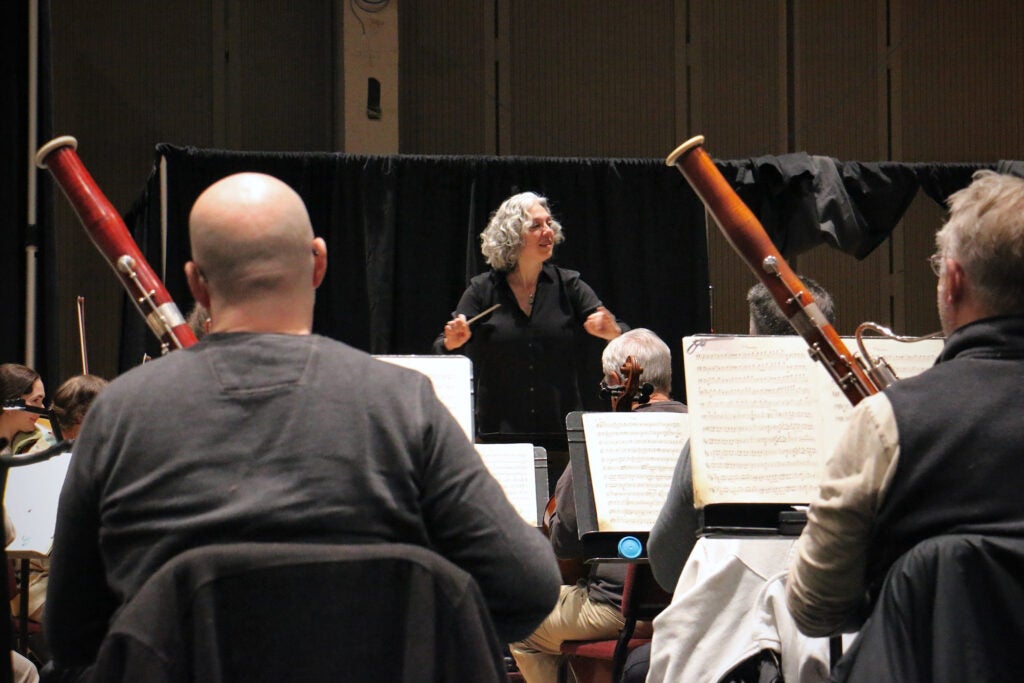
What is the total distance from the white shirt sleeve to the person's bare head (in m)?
0.67

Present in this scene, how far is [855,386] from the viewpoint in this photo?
192 cm

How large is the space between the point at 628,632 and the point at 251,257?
5.31 feet

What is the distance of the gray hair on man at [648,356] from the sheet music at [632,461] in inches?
17.4

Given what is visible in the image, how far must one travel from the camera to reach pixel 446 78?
6.80 m

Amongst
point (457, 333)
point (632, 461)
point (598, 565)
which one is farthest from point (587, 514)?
point (457, 333)

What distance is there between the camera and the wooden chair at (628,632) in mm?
2723

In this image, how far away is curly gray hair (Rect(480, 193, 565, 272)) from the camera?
15.3 feet

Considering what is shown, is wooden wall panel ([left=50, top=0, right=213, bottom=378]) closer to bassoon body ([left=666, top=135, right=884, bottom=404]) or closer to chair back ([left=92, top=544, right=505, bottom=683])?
bassoon body ([left=666, top=135, right=884, bottom=404])

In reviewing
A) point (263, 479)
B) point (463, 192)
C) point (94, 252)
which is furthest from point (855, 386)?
point (94, 252)

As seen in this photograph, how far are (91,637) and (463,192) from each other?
14.2ft

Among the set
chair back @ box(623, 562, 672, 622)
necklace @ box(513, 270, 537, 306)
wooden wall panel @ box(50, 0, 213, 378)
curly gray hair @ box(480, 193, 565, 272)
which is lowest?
chair back @ box(623, 562, 672, 622)

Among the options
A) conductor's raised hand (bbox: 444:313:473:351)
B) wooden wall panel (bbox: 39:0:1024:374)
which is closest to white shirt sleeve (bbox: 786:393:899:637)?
conductor's raised hand (bbox: 444:313:473:351)

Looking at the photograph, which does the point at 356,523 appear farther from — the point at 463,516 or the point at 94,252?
the point at 94,252

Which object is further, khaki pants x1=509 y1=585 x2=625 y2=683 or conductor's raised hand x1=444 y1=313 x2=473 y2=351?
conductor's raised hand x1=444 y1=313 x2=473 y2=351
